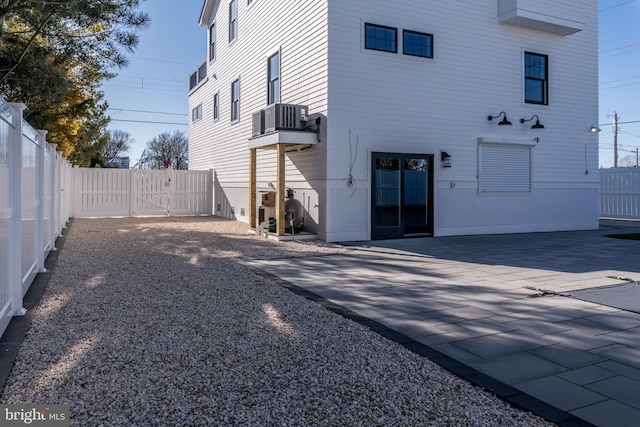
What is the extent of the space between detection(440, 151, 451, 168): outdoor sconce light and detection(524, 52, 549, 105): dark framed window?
317cm

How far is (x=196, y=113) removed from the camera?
21.6 m

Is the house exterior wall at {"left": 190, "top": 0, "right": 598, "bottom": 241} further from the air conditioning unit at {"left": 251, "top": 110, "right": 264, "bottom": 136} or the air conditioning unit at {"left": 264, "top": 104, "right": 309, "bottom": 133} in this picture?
the air conditioning unit at {"left": 251, "top": 110, "right": 264, "bottom": 136}

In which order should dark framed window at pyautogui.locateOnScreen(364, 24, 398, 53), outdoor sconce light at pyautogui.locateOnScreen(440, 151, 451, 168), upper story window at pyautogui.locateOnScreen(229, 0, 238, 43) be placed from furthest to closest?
upper story window at pyautogui.locateOnScreen(229, 0, 238, 43), outdoor sconce light at pyautogui.locateOnScreen(440, 151, 451, 168), dark framed window at pyautogui.locateOnScreen(364, 24, 398, 53)

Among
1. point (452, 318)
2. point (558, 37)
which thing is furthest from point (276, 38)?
point (452, 318)

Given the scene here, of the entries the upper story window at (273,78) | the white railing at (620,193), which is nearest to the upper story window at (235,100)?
the upper story window at (273,78)

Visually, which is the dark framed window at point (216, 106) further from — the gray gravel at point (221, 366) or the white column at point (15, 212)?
the white column at point (15, 212)

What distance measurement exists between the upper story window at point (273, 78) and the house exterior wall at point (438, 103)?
0.42m

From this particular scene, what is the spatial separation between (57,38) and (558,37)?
12.5 metres

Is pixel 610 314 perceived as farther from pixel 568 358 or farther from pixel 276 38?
pixel 276 38

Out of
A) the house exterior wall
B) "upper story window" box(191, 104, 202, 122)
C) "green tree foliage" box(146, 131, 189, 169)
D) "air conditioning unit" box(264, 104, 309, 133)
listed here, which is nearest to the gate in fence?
"upper story window" box(191, 104, 202, 122)

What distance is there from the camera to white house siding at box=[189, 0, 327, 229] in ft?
34.2

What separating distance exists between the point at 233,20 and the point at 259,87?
4261 millimetres

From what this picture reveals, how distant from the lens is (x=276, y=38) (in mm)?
12453

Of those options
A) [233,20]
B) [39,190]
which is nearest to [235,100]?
[233,20]
